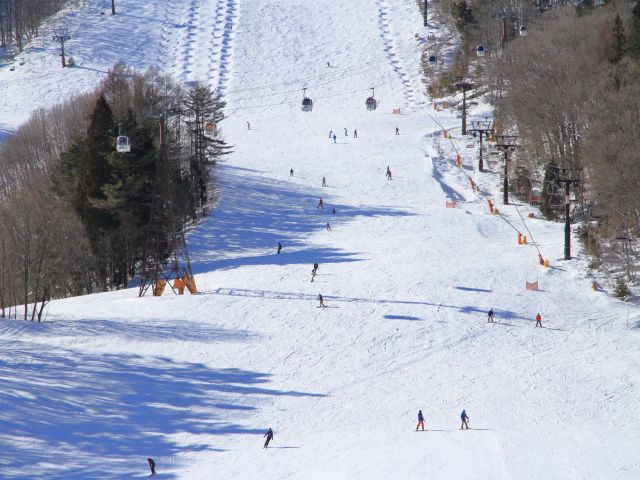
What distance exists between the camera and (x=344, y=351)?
37312mm

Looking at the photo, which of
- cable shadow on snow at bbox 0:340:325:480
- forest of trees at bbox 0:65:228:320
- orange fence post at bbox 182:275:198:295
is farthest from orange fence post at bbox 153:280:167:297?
cable shadow on snow at bbox 0:340:325:480

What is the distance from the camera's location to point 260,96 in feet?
291

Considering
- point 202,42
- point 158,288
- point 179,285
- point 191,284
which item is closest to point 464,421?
point 191,284

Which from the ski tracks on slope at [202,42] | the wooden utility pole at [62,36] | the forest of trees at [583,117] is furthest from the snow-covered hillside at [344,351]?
the wooden utility pole at [62,36]

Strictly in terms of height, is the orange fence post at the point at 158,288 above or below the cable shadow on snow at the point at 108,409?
above

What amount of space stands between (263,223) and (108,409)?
26.8 metres

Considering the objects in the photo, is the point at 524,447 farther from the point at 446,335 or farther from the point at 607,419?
the point at 446,335

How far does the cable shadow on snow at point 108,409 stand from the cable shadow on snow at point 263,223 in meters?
14.1

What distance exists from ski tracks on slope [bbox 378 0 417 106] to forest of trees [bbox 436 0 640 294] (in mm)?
9646

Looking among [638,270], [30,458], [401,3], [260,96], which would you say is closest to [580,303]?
[638,270]

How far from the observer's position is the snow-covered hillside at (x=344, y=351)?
28.7 meters

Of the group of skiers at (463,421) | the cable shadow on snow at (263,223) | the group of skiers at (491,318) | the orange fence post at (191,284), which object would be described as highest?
the cable shadow on snow at (263,223)

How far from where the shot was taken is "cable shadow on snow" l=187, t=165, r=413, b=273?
50406mm

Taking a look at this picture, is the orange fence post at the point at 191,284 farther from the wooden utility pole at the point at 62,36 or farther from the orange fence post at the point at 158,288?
the wooden utility pole at the point at 62,36
